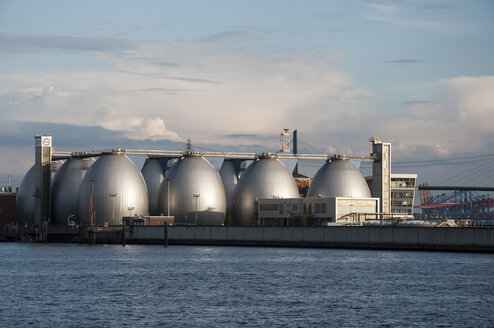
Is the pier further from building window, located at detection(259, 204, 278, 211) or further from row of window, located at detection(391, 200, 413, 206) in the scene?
row of window, located at detection(391, 200, 413, 206)

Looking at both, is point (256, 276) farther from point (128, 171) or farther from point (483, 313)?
point (128, 171)

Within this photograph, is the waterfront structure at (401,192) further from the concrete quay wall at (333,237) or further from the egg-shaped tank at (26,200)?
the egg-shaped tank at (26,200)

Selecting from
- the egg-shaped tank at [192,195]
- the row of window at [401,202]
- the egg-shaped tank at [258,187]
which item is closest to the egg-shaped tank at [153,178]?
the egg-shaped tank at [192,195]

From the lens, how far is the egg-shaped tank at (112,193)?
13088cm

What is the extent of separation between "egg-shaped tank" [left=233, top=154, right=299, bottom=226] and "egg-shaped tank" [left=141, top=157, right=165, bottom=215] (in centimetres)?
1447

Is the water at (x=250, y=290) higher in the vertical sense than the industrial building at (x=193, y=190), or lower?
lower

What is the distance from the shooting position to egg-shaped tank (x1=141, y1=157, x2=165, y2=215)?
145m

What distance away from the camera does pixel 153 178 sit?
149125mm

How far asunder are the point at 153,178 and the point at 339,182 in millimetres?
33566

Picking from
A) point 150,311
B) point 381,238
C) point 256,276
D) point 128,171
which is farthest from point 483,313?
point 128,171

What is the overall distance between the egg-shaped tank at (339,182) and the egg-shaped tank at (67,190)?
4040 centimetres

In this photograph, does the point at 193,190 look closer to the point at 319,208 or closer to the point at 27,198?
the point at 319,208

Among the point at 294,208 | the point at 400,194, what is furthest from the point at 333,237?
the point at 400,194

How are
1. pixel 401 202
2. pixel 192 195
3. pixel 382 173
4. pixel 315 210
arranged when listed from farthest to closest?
pixel 401 202 < pixel 382 173 < pixel 192 195 < pixel 315 210
